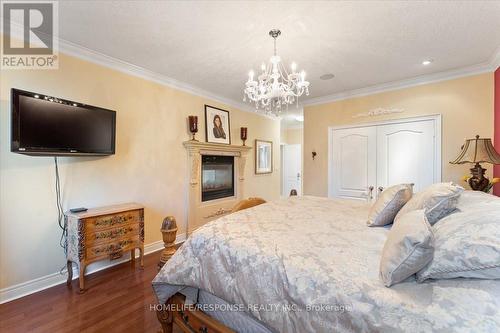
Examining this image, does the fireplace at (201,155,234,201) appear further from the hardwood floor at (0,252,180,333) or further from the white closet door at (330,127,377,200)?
the white closet door at (330,127,377,200)

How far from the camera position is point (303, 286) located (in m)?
1.01

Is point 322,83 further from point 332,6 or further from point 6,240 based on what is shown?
point 6,240

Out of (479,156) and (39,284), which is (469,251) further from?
(39,284)

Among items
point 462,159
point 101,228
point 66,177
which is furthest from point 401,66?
point 66,177

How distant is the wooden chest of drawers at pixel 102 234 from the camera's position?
7.13ft

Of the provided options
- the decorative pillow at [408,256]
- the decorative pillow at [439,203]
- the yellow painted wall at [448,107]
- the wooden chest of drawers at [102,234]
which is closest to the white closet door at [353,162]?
the yellow painted wall at [448,107]

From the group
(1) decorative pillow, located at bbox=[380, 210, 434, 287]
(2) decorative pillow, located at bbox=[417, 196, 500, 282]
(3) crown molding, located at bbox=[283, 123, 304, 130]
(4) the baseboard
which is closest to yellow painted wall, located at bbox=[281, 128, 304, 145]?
(3) crown molding, located at bbox=[283, 123, 304, 130]

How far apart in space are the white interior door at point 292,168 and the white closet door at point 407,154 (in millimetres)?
3503

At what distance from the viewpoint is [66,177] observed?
95.7 inches

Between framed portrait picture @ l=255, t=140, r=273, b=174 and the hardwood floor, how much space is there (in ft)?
10.8

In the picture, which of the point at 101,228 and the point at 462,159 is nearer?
the point at 101,228

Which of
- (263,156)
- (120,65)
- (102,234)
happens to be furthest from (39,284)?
(263,156)

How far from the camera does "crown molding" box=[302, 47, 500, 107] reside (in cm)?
289

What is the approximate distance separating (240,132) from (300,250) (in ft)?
12.3
